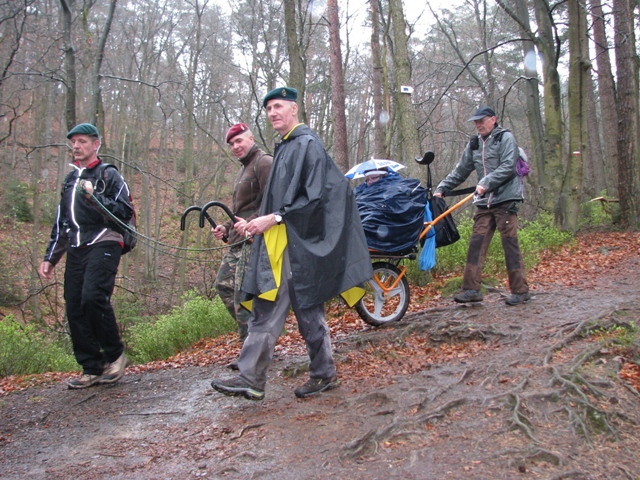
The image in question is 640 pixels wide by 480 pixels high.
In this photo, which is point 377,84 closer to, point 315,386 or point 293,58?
point 293,58

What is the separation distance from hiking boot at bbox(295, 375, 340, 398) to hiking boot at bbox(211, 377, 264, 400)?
0.34 metres

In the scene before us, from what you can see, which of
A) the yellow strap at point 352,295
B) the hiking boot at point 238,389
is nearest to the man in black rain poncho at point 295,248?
the hiking boot at point 238,389

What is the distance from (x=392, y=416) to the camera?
365cm

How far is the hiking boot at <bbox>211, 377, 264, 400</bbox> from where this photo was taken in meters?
3.95

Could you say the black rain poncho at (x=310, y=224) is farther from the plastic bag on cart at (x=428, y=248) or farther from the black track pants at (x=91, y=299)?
the plastic bag on cart at (x=428, y=248)

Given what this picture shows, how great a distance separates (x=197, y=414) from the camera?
420 cm

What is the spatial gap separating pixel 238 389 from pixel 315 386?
2.08 ft

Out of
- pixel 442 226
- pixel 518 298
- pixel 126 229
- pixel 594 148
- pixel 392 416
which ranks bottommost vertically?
pixel 392 416

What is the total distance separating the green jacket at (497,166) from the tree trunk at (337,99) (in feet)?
18.3

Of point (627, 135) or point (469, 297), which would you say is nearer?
point (469, 297)

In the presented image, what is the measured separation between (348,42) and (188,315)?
567 inches

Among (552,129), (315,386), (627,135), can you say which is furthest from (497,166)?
(627,135)

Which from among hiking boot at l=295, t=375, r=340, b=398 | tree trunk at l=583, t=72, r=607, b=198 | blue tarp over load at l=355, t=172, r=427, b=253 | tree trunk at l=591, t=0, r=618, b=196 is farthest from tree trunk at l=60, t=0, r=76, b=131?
tree trunk at l=583, t=72, r=607, b=198

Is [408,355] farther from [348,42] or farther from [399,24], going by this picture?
[348,42]
